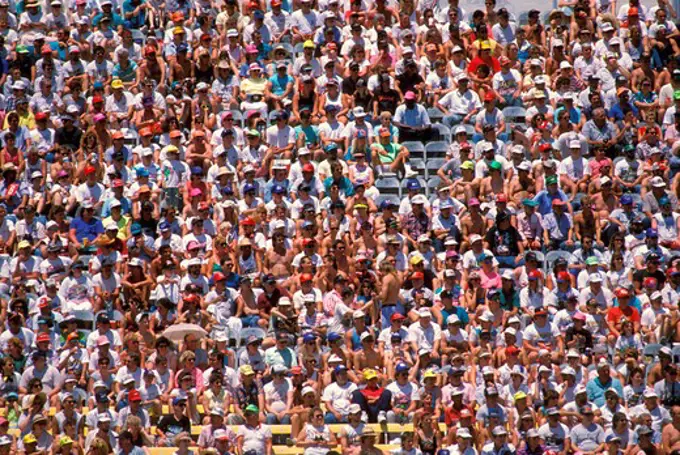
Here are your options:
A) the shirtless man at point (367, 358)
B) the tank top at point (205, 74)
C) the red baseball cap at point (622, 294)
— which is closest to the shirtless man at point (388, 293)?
the shirtless man at point (367, 358)

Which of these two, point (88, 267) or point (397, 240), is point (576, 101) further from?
point (88, 267)

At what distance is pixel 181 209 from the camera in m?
28.2

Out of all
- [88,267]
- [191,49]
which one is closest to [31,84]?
[191,49]

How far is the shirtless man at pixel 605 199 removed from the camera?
93.2 feet

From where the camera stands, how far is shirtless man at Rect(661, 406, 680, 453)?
25.0m

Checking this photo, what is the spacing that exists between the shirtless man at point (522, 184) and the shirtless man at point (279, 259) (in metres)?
3.50

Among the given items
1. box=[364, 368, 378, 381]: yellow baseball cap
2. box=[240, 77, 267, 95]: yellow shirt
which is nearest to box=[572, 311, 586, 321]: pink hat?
box=[364, 368, 378, 381]: yellow baseball cap

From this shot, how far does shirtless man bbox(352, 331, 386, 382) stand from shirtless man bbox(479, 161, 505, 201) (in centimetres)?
366

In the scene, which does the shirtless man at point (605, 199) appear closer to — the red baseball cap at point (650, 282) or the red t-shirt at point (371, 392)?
the red baseball cap at point (650, 282)

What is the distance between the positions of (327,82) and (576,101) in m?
3.86

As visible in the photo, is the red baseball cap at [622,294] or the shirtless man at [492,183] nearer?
the red baseball cap at [622,294]

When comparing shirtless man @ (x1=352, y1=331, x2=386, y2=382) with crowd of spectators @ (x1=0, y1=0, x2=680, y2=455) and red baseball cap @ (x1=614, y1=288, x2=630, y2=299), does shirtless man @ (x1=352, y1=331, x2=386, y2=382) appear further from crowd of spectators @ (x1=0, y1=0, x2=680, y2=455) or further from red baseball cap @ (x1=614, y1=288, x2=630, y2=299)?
red baseball cap @ (x1=614, y1=288, x2=630, y2=299)

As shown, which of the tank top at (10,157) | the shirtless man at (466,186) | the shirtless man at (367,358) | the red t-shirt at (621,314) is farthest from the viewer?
the tank top at (10,157)

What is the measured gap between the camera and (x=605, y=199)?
1120 inches
